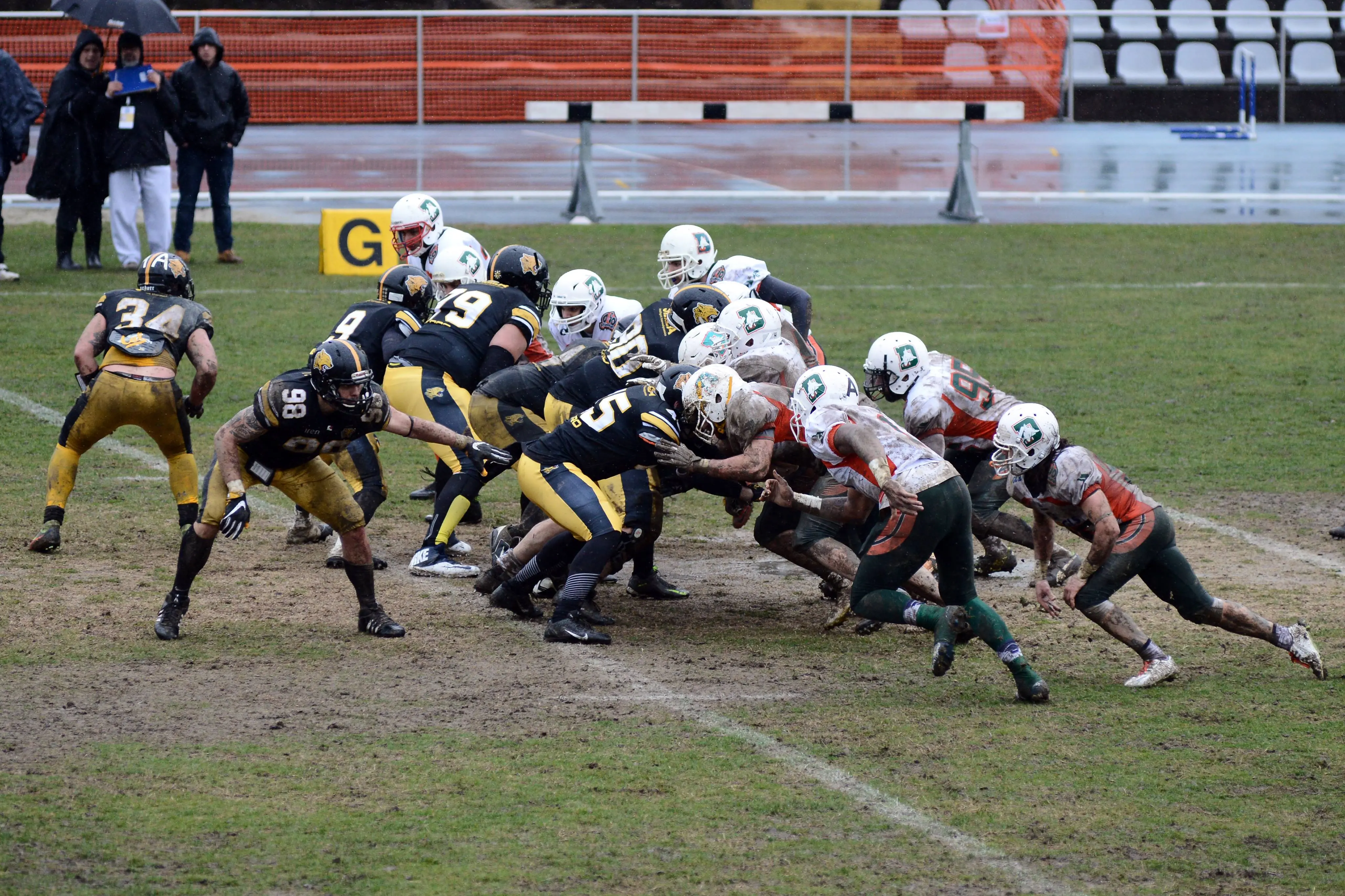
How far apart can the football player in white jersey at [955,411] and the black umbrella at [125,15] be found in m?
11.8

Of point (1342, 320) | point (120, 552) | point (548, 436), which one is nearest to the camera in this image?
point (548, 436)

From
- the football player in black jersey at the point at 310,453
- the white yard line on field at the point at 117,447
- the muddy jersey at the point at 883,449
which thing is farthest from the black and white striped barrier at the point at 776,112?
the muddy jersey at the point at 883,449

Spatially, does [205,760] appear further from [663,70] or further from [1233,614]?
[663,70]

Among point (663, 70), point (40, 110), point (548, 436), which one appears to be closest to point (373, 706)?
point (548, 436)

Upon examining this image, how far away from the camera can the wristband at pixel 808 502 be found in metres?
7.96

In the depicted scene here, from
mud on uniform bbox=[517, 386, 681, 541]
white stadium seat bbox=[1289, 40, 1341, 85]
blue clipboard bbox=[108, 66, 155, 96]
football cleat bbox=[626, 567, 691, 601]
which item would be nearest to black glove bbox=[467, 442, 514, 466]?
mud on uniform bbox=[517, 386, 681, 541]

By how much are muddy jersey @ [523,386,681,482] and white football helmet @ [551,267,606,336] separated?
1.90 meters

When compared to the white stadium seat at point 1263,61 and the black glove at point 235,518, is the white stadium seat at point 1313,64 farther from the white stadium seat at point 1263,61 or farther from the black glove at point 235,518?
the black glove at point 235,518

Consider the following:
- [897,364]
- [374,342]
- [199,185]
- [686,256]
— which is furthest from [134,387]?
[199,185]

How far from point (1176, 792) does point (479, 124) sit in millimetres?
25396

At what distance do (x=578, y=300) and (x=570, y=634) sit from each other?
2742mm

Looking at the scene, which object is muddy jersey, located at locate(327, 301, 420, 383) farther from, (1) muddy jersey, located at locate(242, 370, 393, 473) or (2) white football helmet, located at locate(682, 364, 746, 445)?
(2) white football helmet, located at locate(682, 364, 746, 445)

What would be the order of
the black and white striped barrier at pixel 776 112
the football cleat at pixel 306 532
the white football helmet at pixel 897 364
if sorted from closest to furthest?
1. the white football helmet at pixel 897 364
2. the football cleat at pixel 306 532
3. the black and white striped barrier at pixel 776 112

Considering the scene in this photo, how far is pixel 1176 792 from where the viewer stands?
5.87 m
